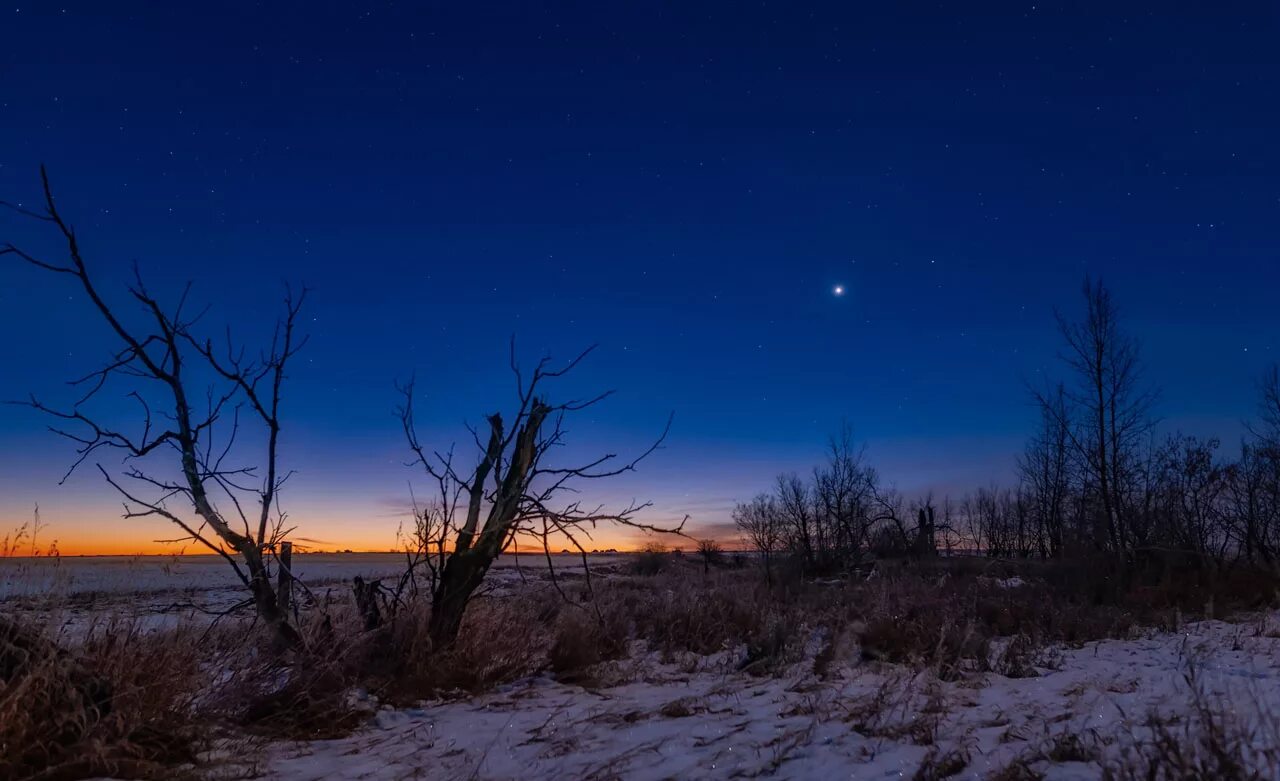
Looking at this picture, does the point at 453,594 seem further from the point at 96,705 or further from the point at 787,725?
the point at 787,725

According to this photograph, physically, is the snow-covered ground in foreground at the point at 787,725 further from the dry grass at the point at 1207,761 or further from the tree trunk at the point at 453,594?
the tree trunk at the point at 453,594

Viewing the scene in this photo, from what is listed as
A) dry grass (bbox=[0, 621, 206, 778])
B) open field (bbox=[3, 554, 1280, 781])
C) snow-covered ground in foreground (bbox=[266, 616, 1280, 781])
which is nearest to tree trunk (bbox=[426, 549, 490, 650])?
open field (bbox=[3, 554, 1280, 781])

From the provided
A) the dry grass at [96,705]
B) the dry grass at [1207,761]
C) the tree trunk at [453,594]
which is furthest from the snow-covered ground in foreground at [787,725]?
the tree trunk at [453,594]

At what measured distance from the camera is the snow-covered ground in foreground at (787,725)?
381cm

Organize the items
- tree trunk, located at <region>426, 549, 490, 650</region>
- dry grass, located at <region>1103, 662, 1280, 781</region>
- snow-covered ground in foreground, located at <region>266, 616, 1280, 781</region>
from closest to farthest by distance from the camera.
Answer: dry grass, located at <region>1103, 662, 1280, 781</region> → snow-covered ground in foreground, located at <region>266, 616, 1280, 781</region> → tree trunk, located at <region>426, 549, 490, 650</region>

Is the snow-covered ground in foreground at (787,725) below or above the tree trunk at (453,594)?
below

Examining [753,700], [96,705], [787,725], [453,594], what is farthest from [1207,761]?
[453,594]

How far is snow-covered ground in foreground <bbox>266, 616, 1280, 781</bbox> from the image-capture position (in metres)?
3.81

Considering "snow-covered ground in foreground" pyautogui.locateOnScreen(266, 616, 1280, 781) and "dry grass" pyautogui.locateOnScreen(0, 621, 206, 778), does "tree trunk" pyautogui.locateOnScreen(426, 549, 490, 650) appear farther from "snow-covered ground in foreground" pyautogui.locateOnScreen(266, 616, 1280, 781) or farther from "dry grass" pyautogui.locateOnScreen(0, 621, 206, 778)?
"dry grass" pyautogui.locateOnScreen(0, 621, 206, 778)

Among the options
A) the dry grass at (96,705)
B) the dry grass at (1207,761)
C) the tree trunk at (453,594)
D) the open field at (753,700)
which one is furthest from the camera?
the tree trunk at (453,594)

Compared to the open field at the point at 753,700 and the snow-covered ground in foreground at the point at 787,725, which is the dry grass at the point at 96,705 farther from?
the snow-covered ground in foreground at the point at 787,725

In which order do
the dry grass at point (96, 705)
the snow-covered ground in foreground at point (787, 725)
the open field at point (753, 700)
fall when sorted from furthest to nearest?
the snow-covered ground in foreground at point (787, 725)
the open field at point (753, 700)
the dry grass at point (96, 705)

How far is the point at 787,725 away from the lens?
180 inches

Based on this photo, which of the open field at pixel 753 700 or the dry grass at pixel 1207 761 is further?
the open field at pixel 753 700
